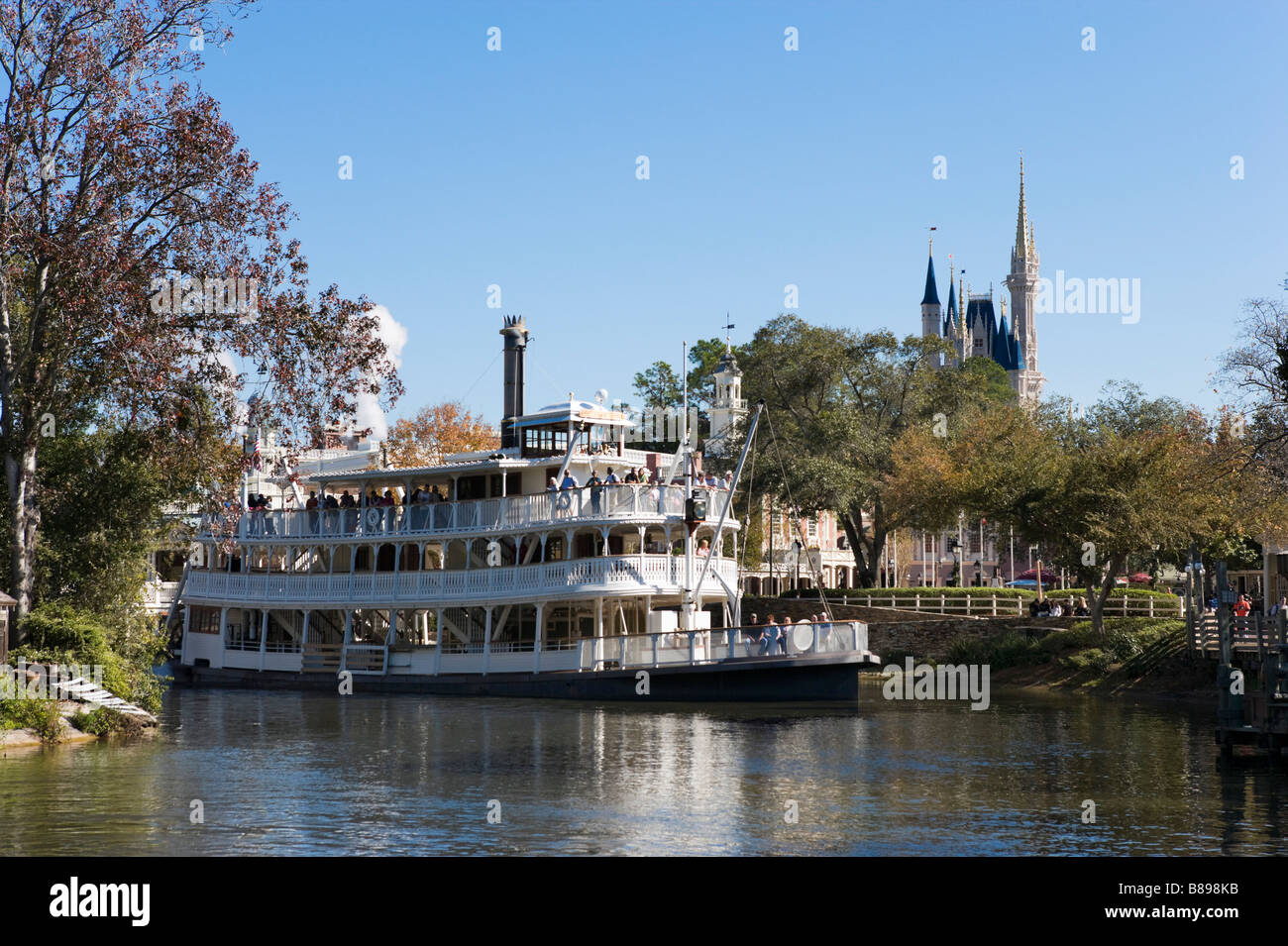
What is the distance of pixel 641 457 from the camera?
140 ft

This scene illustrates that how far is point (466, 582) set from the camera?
4153 centimetres

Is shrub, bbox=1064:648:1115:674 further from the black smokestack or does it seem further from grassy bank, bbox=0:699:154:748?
grassy bank, bbox=0:699:154:748

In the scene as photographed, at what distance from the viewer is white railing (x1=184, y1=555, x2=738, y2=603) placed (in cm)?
3850

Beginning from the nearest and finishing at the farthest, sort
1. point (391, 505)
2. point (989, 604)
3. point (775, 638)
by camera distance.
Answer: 1. point (775, 638)
2. point (391, 505)
3. point (989, 604)

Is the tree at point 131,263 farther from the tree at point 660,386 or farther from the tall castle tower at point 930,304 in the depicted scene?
the tall castle tower at point 930,304

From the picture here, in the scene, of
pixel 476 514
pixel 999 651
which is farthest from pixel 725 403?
pixel 476 514

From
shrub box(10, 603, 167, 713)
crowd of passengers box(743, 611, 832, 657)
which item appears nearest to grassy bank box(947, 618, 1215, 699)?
crowd of passengers box(743, 611, 832, 657)

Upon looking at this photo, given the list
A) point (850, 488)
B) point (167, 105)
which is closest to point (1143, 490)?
point (850, 488)

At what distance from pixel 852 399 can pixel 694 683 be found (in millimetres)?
33183

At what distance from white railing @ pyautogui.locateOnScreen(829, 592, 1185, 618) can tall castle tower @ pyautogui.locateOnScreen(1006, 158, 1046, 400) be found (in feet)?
401

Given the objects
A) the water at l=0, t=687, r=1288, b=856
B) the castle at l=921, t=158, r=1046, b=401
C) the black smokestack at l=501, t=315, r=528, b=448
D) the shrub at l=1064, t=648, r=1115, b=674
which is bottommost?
the water at l=0, t=687, r=1288, b=856

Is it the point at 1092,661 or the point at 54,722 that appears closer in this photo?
the point at 54,722

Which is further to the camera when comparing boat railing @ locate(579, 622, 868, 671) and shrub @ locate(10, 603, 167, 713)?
boat railing @ locate(579, 622, 868, 671)

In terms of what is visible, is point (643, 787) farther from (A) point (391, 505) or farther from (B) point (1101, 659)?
(B) point (1101, 659)
